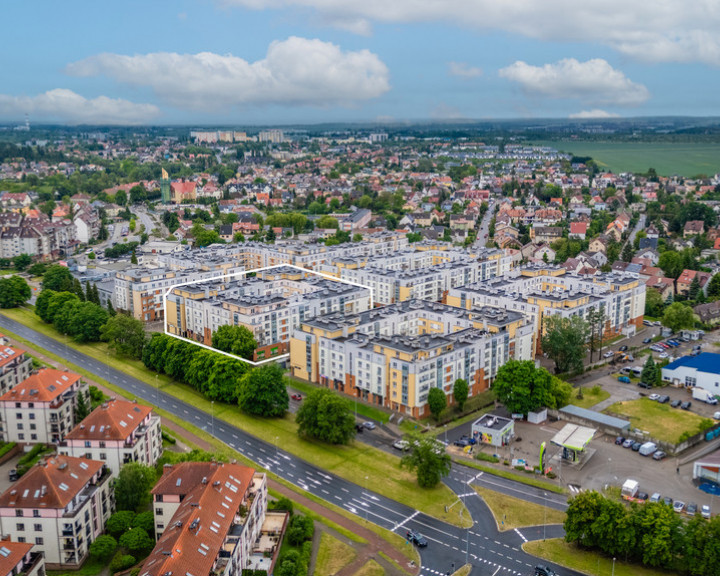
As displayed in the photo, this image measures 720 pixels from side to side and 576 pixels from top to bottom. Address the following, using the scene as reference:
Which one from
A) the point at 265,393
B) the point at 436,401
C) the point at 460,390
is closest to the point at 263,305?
the point at 265,393

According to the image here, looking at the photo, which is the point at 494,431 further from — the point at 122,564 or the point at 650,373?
the point at 122,564

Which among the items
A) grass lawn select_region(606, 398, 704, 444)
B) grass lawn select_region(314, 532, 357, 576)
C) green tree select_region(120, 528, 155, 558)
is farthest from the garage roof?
green tree select_region(120, 528, 155, 558)

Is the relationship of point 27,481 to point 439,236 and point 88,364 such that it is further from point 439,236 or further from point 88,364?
point 439,236

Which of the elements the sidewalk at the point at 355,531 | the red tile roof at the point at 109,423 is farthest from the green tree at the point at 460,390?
the red tile roof at the point at 109,423

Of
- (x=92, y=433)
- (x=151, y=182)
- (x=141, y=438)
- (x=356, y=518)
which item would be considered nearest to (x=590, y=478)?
(x=356, y=518)

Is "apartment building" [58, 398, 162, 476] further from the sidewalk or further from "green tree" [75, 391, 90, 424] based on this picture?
"green tree" [75, 391, 90, 424]

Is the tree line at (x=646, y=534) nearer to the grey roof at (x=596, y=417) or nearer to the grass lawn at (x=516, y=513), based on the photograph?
the grass lawn at (x=516, y=513)
